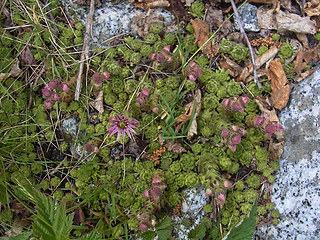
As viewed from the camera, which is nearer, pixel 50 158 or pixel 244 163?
Answer: pixel 244 163

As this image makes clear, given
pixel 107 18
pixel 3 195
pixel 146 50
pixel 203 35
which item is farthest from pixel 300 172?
pixel 3 195

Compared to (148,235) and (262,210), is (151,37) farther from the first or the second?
(262,210)

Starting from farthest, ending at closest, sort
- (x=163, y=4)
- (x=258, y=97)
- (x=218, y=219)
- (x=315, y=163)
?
1. (x=163, y=4)
2. (x=258, y=97)
3. (x=218, y=219)
4. (x=315, y=163)

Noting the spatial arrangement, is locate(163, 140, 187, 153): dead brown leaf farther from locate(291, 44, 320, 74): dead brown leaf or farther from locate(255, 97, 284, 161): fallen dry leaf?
locate(291, 44, 320, 74): dead brown leaf

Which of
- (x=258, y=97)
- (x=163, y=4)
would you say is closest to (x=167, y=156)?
(x=258, y=97)

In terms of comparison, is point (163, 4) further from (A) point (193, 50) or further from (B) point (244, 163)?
(B) point (244, 163)

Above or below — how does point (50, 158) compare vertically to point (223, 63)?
below

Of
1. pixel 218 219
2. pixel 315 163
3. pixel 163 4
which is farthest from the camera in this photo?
pixel 163 4
